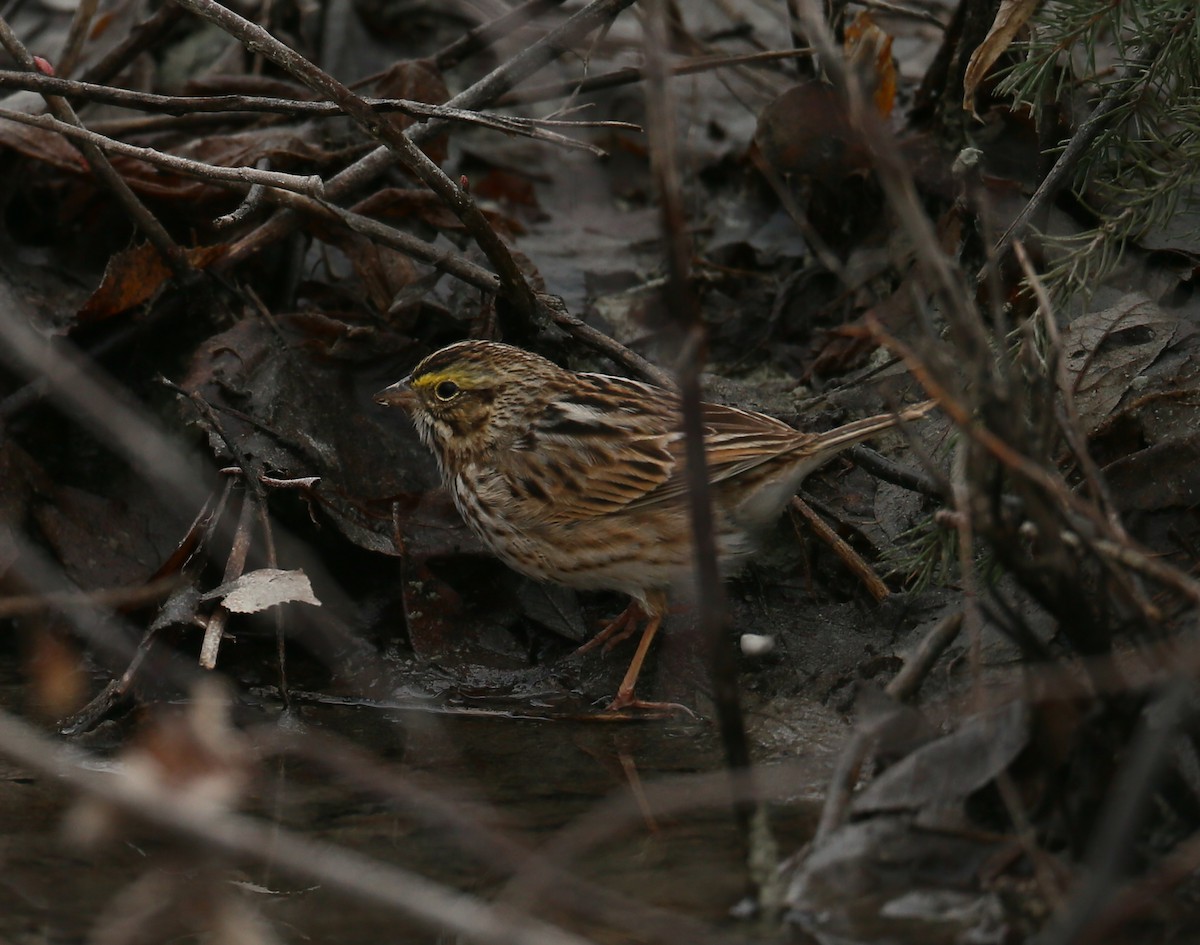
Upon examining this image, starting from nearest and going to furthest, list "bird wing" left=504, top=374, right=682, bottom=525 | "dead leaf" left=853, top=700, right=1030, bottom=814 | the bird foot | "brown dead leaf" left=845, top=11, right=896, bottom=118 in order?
"dead leaf" left=853, top=700, right=1030, bottom=814 → the bird foot → "bird wing" left=504, top=374, right=682, bottom=525 → "brown dead leaf" left=845, top=11, right=896, bottom=118

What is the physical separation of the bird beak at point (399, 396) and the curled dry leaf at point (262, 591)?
1.03 metres

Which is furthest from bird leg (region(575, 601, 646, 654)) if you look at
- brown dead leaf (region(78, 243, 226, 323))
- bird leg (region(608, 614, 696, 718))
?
brown dead leaf (region(78, 243, 226, 323))

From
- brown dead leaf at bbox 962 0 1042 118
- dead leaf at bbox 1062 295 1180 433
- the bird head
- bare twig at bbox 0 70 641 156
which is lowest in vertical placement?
the bird head

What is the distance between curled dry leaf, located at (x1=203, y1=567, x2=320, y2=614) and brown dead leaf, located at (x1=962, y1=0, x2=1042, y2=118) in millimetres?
2914

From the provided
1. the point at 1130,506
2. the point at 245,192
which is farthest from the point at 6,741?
the point at 245,192

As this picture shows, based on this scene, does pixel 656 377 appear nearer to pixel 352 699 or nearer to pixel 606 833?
pixel 352 699

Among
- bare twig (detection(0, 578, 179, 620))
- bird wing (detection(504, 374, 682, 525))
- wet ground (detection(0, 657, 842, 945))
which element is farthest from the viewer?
bird wing (detection(504, 374, 682, 525))

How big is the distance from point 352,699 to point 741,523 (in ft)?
5.15

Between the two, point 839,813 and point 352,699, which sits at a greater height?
point 839,813

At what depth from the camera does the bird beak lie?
5637mm

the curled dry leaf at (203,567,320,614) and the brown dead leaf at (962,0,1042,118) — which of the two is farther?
the brown dead leaf at (962,0,1042,118)

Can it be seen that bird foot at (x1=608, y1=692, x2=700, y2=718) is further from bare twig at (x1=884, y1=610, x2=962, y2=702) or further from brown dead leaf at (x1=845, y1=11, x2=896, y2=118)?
brown dead leaf at (x1=845, y1=11, x2=896, y2=118)

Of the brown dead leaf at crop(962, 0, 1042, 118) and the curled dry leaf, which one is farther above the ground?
the brown dead leaf at crop(962, 0, 1042, 118)

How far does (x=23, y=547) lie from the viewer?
557 cm
